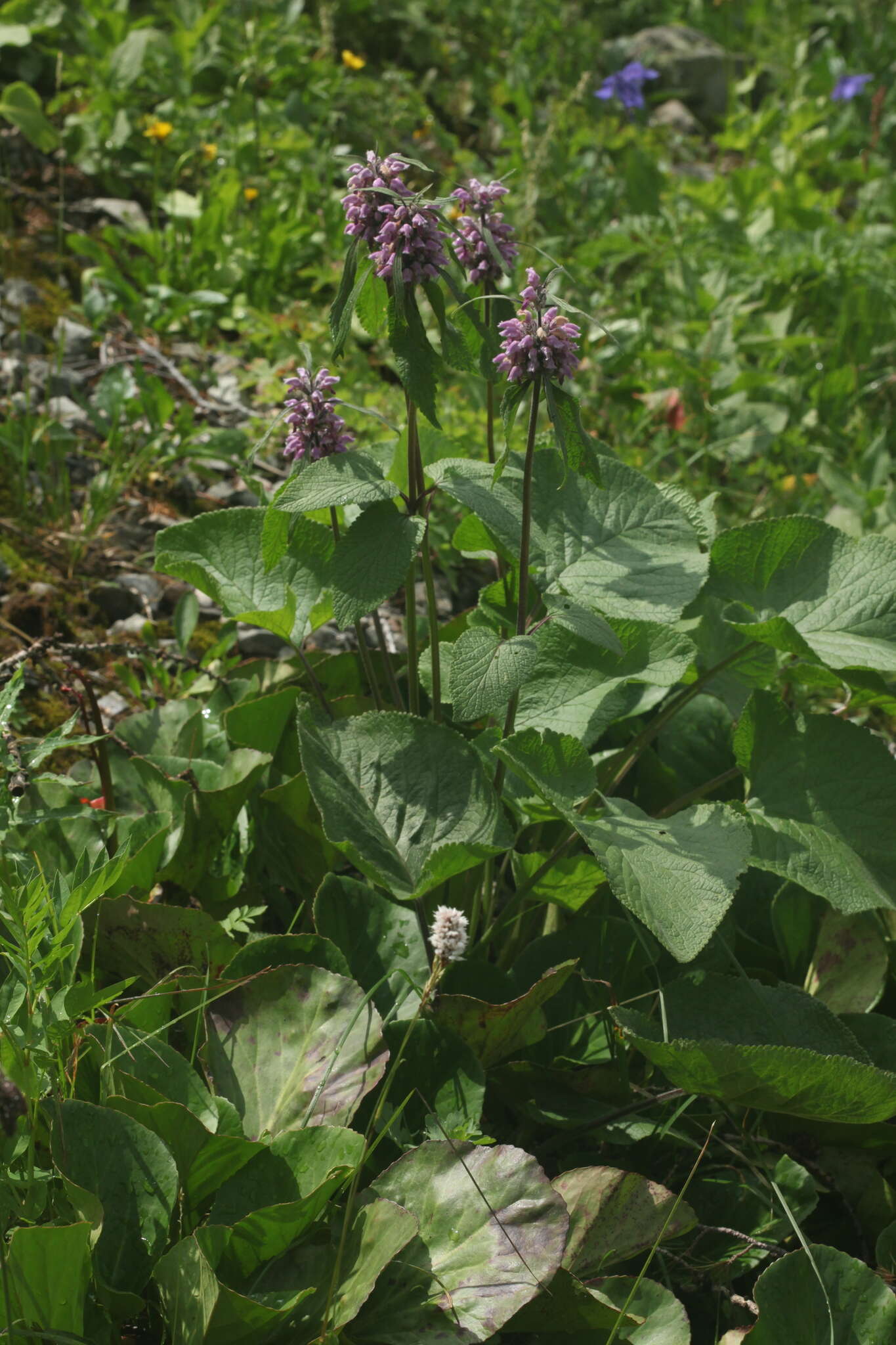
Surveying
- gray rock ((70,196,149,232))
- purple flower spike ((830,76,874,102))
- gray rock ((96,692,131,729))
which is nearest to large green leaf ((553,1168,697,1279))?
gray rock ((96,692,131,729))

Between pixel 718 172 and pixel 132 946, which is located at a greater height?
pixel 718 172

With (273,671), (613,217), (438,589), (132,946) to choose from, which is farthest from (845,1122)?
(613,217)

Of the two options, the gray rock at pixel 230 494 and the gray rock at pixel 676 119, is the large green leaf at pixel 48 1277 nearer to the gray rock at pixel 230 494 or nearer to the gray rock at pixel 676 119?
the gray rock at pixel 230 494

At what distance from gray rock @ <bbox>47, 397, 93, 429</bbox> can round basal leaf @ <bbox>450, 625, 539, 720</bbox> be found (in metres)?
2.02

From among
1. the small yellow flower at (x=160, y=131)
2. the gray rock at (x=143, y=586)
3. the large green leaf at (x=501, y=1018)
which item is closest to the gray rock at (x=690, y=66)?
the small yellow flower at (x=160, y=131)

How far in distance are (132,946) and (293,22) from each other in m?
4.55

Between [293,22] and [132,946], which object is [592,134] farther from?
[132,946]

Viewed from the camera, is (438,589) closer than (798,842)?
No

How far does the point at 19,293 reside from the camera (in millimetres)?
3463

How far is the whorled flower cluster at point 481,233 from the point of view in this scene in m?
1.49

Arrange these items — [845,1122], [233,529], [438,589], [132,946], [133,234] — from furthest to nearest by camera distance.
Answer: [133,234] → [438,589] → [233,529] → [132,946] → [845,1122]

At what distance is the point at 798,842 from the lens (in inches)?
61.8

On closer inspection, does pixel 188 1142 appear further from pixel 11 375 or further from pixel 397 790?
pixel 11 375

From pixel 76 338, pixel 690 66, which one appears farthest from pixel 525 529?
pixel 690 66
